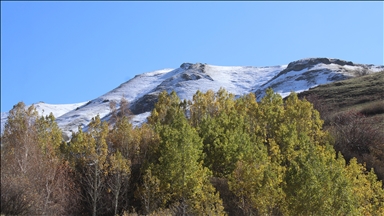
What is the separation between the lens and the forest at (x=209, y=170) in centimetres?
3972

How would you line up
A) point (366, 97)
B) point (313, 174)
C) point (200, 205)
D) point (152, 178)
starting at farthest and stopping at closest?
point (366, 97), point (152, 178), point (200, 205), point (313, 174)

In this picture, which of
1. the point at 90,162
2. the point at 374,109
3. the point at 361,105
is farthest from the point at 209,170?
the point at 361,105

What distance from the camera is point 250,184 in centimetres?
4509

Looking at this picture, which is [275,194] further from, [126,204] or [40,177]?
[40,177]

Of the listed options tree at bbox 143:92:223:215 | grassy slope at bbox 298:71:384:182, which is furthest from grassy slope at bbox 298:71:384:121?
tree at bbox 143:92:223:215

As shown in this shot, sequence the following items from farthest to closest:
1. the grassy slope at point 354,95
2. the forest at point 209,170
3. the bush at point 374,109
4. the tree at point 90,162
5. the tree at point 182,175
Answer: the grassy slope at point 354,95 < the bush at point 374,109 < the tree at point 90,162 < the tree at point 182,175 < the forest at point 209,170

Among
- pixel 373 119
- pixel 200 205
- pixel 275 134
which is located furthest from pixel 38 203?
pixel 373 119

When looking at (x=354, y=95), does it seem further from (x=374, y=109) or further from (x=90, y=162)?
(x=90, y=162)

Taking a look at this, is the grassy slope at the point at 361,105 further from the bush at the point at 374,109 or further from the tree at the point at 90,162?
the tree at the point at 90,162

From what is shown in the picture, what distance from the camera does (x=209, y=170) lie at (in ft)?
177

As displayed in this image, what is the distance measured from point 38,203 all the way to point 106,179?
1357 inches

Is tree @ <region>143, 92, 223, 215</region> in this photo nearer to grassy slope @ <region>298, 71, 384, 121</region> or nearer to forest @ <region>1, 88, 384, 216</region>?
forest @ <region>1, 88, 384, 216</region>

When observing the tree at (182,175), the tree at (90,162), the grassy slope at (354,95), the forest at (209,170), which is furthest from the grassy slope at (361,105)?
the tree at (90,162)

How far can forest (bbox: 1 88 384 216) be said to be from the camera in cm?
3972
